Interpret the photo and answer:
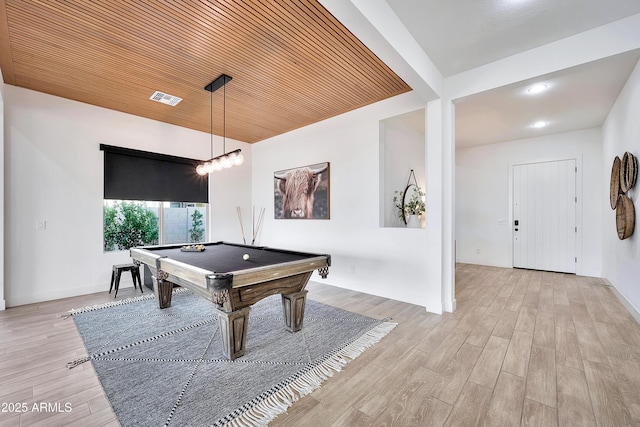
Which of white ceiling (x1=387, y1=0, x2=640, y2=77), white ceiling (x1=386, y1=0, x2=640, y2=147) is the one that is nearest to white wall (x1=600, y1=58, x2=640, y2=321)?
white ceiling (x1=386, y1=0, x2=640, y2=147)

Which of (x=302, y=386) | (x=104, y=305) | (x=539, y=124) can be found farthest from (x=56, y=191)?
(x=539, y=124)

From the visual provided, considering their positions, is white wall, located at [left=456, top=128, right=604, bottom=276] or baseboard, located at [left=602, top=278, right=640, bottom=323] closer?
baseboard, located at [left=602, top=278, right=640, bottom=323]

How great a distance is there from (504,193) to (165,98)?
22.2 feet

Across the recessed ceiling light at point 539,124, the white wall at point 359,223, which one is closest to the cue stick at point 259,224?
the white wall at point 359,223

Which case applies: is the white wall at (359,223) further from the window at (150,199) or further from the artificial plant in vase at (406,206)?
the window at (150,199)

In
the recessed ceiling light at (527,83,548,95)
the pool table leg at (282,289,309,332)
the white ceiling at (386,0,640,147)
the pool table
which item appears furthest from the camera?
the recessed ceiling light at (527,83,548,95)

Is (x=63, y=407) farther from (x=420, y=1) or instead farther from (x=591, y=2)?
(x=591, y=2)

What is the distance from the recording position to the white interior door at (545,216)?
208 inches

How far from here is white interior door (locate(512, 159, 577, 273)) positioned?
5.29m

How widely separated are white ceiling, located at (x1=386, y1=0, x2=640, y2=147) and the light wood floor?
257 centimetres

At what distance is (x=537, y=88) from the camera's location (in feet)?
11.4

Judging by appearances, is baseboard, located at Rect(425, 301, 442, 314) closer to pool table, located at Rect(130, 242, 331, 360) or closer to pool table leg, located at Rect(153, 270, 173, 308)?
pool table, located at Rect(130, 242, 331, 360)

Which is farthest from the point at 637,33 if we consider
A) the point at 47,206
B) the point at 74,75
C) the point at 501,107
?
the point at 47,206

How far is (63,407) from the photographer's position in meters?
1.71
